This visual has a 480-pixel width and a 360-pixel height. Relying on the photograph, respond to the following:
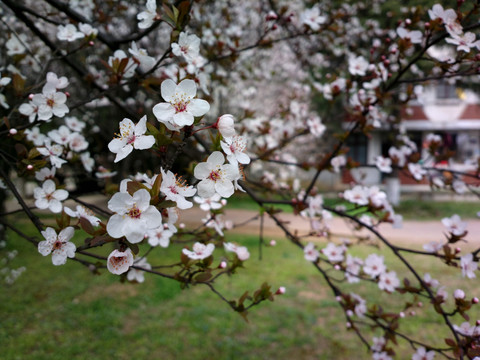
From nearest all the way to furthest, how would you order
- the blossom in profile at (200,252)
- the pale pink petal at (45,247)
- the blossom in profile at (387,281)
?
1. the pale pink petal at (45,247)
2. the blossom in profile at (200,252)
3. the blossom in profile at (387,281)

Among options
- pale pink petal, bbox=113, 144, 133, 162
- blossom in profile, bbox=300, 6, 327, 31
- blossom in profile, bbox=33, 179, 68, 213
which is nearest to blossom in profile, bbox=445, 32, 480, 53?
blossom in profile, bbox=300, 6, 327, 31

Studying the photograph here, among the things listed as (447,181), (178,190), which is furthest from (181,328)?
(178,190)

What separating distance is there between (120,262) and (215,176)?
31cm

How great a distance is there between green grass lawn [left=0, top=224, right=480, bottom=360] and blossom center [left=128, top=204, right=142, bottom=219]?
226cm

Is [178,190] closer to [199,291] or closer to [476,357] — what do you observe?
[476,357]

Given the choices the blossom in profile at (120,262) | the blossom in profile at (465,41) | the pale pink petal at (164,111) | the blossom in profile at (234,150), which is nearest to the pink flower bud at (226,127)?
the blossom in profile at (234,150)

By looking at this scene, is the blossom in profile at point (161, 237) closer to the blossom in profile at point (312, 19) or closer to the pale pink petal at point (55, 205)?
the pale pink petal at point (55, 205)

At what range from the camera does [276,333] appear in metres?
3.30

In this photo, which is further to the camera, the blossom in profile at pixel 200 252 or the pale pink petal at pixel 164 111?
the blossom in profile at pixel 200 252

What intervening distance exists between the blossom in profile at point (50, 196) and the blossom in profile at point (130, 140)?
65 centimetres

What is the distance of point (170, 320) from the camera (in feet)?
11.3

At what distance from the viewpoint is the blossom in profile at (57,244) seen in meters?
1.01

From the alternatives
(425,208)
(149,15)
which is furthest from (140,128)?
(425,208)

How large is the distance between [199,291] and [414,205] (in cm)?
863
